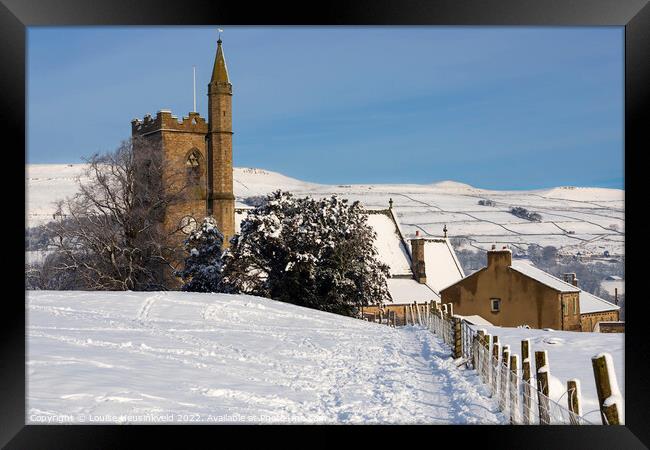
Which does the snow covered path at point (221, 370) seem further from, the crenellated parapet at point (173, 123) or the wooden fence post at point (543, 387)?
the crenellated parapet at point (173, 123)

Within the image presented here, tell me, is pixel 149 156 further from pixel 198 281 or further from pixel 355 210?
pixel 355 210

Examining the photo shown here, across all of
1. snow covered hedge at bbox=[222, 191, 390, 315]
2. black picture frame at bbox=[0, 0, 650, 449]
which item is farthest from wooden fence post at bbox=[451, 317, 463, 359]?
snow covered hedge at bbox=[222, 191, 390, 315]

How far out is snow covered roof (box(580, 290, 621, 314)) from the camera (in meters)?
31.8

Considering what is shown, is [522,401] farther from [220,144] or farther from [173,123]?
[173,123]

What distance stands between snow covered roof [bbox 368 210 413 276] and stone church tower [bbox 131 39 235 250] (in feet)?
31.5

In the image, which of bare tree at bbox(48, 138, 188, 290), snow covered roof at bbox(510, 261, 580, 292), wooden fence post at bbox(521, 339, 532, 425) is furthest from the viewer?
snow covered roof at bbox(510, 261, 580, 292)

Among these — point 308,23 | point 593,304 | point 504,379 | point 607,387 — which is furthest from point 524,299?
point 607,387

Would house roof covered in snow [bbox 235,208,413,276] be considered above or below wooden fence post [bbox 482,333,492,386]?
above

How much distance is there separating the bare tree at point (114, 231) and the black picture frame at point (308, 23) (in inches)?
874

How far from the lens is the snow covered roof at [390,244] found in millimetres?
48281

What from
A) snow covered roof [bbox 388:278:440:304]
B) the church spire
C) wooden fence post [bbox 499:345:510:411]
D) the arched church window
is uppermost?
the church spire

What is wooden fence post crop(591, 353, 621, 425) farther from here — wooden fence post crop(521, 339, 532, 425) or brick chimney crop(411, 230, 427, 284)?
brick chimney crop(411, 230, 427, 284)

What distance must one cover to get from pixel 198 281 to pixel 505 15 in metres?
23.7
